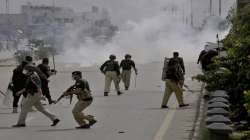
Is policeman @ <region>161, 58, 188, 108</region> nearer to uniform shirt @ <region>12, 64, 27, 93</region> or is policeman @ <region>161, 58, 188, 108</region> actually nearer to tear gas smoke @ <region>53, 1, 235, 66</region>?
uniform shirt @ <region>12, 64, 27, 93</region>

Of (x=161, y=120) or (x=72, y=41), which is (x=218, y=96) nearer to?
(x=161, y=120)

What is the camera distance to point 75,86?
16781 millimetres

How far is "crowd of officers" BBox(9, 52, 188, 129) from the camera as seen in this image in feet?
55.6

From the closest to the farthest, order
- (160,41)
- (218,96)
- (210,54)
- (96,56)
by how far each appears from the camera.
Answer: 1. (218,96)
2. (210,54)
3. (96,56)
4. (160,41)

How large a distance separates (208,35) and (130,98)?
68344 millimetres

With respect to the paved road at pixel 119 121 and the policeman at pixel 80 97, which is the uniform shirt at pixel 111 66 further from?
the policeman at pixel 80 97

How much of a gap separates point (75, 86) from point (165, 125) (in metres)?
2.16

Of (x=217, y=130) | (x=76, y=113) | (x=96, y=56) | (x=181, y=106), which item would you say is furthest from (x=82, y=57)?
(x=217, y=130)

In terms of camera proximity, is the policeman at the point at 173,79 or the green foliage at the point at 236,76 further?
the policeman at the point at 173,79

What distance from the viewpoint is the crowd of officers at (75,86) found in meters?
17.0

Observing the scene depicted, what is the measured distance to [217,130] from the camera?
970 cm

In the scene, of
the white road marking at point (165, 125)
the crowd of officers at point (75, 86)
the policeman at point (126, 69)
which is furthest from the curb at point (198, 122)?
the policeman at point (126, 69)

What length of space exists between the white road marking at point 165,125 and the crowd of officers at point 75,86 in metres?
1.04

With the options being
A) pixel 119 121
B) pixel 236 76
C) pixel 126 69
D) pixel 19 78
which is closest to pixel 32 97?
pixel 119 121
